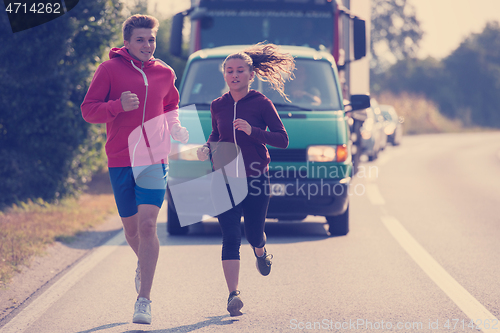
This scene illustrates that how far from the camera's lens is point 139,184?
486 cm

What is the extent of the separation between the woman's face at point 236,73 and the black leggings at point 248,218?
66 centimetres

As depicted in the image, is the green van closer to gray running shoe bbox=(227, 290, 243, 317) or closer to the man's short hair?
gray running shoe bbox=(227, 290, 243, 317)

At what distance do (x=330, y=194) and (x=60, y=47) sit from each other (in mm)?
4876

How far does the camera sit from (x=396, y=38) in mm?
65750

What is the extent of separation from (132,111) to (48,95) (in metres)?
6.05

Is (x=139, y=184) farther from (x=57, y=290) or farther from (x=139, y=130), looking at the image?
(x=57, y=290)

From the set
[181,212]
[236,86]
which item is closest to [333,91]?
[181,212]

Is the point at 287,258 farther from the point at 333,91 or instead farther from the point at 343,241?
the point at 333,91

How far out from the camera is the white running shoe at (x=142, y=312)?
4531mm

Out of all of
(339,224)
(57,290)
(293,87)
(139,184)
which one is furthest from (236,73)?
(339,224)

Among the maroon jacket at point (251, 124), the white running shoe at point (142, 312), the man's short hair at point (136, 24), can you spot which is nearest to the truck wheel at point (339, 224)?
the maroon jacket at point (251, 124)

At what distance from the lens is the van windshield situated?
827 centimetres

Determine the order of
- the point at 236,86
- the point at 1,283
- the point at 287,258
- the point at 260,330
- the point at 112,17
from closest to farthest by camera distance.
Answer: the point at 260,330 → the point at 236,86 → the point at 1,283 → the point at 287,258 → the point at 112,17

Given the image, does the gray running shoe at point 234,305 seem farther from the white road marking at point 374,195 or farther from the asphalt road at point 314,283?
the white road marking at point 374,195
